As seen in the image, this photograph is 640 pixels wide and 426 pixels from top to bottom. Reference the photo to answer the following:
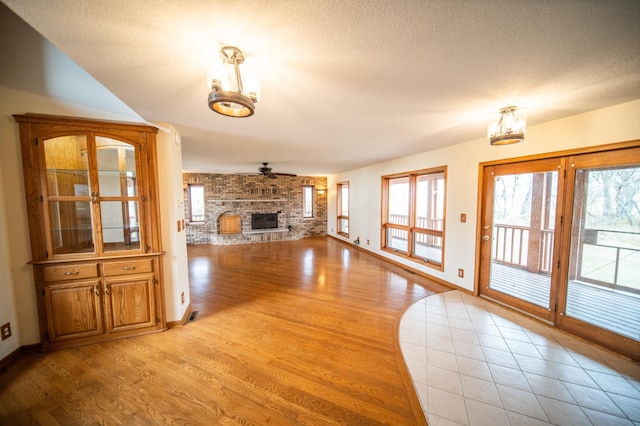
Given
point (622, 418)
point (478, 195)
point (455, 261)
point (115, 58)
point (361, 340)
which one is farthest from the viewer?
point (455, 261)

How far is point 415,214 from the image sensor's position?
4.70 metres

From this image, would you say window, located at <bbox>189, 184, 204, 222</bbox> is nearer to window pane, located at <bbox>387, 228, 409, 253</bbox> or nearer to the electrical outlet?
the electrical outlet

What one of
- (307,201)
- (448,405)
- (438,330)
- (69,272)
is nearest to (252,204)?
(307,201)

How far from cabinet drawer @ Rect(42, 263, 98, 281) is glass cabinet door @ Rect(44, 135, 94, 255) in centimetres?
16

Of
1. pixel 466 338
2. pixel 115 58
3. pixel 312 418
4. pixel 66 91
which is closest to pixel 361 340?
pixel 312 418

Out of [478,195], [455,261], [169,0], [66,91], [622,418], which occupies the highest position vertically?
[66,91]

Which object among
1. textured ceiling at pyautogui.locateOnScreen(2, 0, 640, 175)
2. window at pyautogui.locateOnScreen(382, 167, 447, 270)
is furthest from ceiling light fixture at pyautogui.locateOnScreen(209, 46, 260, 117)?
window at pyautogui.locateOnScreen(382, 167, 447, 270)

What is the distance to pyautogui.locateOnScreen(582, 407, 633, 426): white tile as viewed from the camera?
151 cm

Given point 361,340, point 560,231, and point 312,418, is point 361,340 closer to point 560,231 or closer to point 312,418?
point 312,418

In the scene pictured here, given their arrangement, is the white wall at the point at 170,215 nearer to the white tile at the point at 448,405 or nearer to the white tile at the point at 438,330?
the white tile at the point at 448,405

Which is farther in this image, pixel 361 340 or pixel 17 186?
pixel 361 340

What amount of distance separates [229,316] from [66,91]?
3.04m

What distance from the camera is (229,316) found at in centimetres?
291

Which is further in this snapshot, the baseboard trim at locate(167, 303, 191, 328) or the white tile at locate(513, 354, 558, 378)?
the baseboard trim at locate(167, 303, 191, 328)
